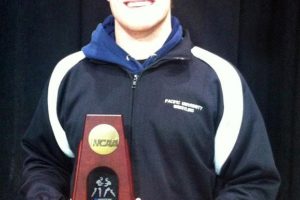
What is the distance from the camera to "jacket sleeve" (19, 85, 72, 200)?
1126mm

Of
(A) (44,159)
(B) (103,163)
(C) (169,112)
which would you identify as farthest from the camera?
(A) (44,159)

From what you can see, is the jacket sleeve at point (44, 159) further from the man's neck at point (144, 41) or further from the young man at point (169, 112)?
the man's neck at point (144, 41)

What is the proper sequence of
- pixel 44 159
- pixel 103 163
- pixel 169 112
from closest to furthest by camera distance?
pixel 103 163 < pixel 169 112 < pixel 44 159

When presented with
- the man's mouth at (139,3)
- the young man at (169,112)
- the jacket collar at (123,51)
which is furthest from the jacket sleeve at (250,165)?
the man's mouth at (139,3)

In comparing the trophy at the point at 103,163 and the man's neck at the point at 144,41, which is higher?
the man's neck at the point at 144,41

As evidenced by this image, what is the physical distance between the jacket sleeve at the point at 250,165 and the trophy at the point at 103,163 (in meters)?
0.23

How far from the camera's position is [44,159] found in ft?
3.87

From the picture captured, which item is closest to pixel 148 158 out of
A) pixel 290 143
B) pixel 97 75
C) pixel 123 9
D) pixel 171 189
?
pixel 171 189

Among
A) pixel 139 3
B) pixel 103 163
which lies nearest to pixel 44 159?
pixel 103 163

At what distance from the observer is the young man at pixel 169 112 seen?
104 centimetres

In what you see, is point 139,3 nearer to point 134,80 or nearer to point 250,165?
point 134,80

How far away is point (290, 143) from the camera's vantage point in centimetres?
137

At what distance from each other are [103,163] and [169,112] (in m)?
0.21

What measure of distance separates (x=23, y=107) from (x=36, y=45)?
0.63 feet
